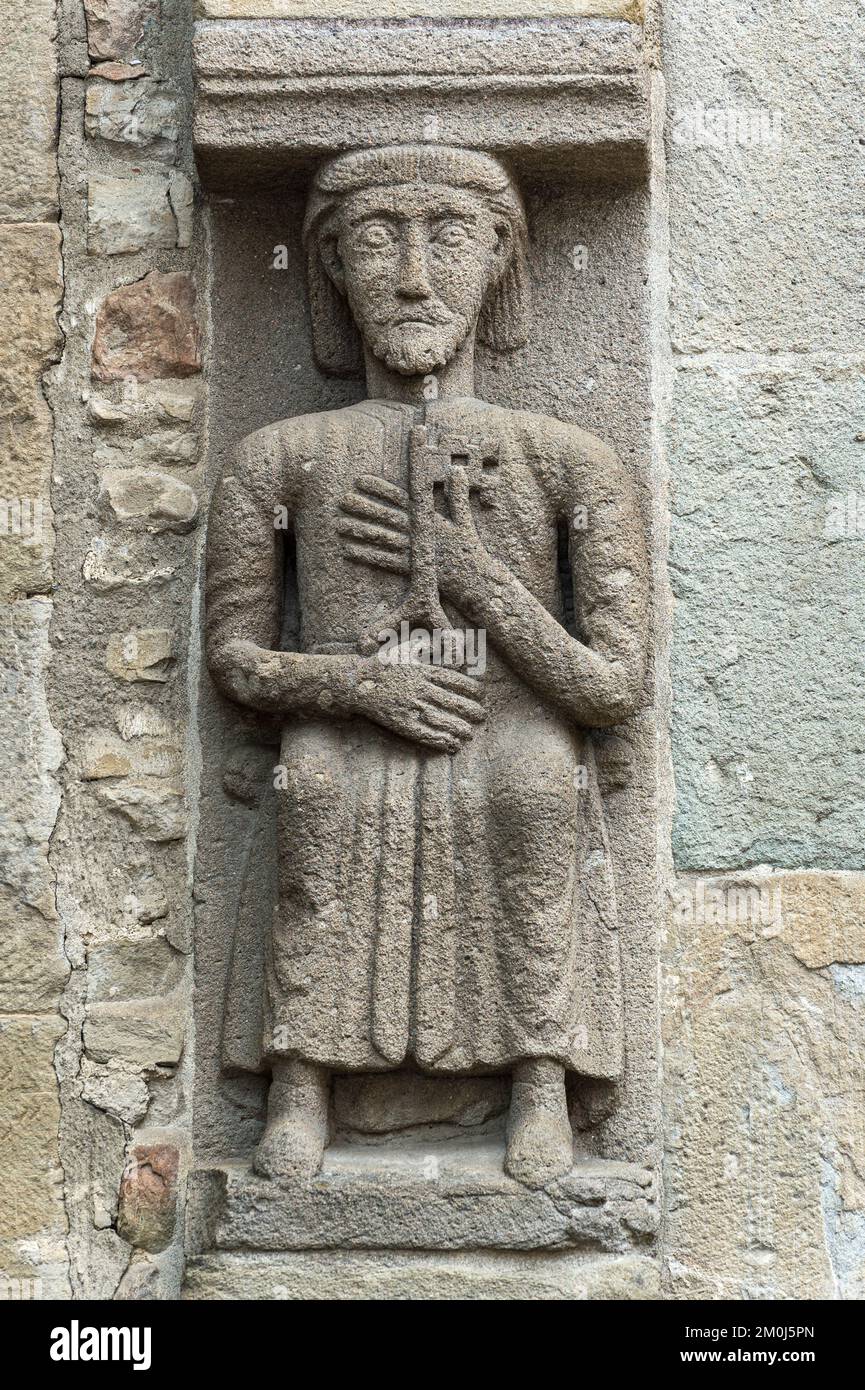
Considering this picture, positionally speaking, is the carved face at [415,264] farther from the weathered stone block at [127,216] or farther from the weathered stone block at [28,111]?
the weathered stone block at [28,111]

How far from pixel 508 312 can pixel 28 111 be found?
0.96 meters

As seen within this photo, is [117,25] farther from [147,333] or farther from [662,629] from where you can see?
[662,629]

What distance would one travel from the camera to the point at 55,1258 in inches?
133

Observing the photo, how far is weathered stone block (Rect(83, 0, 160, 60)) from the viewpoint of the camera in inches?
144

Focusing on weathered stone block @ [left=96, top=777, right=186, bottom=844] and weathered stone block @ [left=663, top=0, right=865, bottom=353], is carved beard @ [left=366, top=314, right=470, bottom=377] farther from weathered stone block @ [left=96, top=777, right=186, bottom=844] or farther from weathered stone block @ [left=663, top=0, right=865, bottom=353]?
weathered stone block @ [left=96, top=777, right=186, bottom=844]

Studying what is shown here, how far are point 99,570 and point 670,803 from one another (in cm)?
110

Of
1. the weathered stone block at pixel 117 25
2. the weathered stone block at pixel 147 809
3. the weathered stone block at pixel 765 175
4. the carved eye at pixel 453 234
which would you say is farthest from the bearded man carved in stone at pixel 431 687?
the weathered stone block at pixel 117 25

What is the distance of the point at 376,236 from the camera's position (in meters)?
3.38

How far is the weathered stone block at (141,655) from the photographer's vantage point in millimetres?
3514

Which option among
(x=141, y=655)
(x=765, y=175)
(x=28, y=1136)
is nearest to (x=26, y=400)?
(x=141, y=655)

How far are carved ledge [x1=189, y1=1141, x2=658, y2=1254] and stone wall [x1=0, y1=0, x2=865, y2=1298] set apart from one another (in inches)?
7.0

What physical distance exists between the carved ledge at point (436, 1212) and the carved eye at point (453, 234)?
5.10 ft
